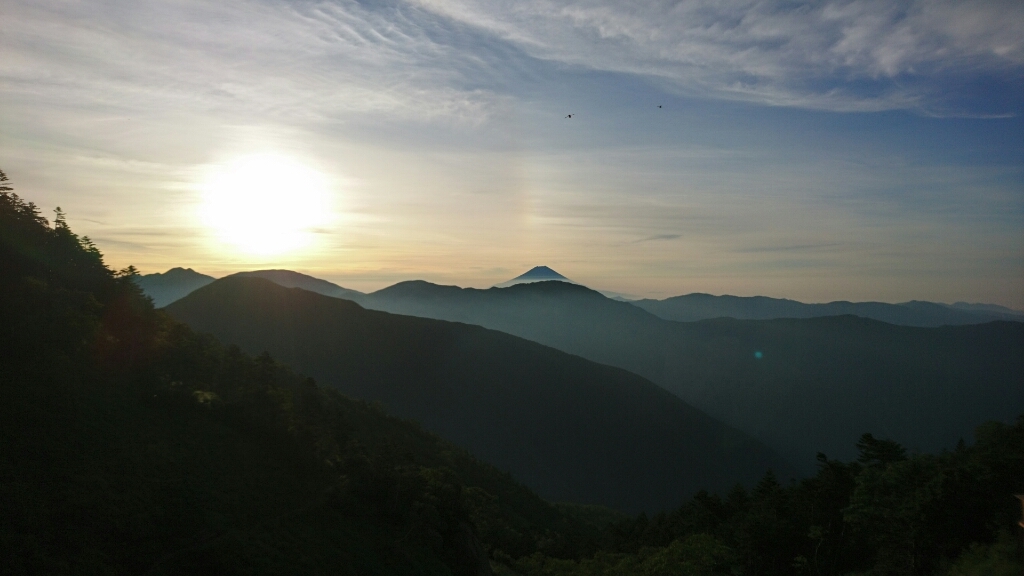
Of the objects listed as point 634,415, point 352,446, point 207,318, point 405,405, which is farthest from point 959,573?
point 207,318

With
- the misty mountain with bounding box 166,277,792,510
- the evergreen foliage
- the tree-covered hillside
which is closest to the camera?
the tree-covered hillside

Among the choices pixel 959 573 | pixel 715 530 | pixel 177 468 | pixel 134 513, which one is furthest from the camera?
pixel 715 530

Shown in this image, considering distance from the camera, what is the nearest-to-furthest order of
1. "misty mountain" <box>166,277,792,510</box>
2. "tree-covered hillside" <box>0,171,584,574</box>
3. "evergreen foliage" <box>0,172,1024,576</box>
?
1. "tree-covered hillside" <box>0,171,584,574</box>
2. "evergreen foliage" <box>0,172,1024,576</box>
3. "misty mountain" <box>166,277,792,510</box>

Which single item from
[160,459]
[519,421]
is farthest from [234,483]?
[519,421]

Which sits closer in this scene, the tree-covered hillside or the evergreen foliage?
the tree-covered hillside

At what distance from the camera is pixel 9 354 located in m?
28.7

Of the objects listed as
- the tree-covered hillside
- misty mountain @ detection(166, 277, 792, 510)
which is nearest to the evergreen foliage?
the tree-covered hillside

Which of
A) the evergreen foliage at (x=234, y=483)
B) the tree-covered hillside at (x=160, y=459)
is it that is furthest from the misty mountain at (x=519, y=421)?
the tree-covered hillside at (x=160, y=459)

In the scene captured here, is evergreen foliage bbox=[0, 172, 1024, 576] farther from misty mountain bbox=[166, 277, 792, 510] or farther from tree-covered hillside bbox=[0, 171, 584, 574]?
misty mountain bbox=[166, 277, 792, 510]

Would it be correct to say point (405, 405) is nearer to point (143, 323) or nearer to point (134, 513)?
point (143, 323)

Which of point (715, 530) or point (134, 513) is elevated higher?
point (134, 513)

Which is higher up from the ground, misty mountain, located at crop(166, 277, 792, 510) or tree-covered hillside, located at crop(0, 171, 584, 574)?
tree-covered hillside, located at crop(0, 171, 584, 574)

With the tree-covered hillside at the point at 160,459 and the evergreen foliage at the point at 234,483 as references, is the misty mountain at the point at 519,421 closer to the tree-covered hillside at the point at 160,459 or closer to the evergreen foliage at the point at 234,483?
the evergreen foliage at the point at 234,483

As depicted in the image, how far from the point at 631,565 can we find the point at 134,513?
120 feet
